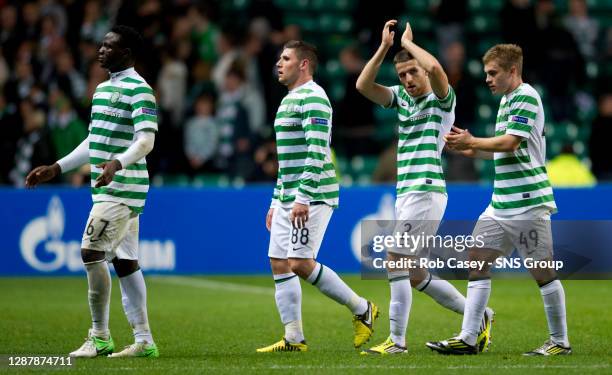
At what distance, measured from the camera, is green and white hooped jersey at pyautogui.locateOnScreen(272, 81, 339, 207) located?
896 cm

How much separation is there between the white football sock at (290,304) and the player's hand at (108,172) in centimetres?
169

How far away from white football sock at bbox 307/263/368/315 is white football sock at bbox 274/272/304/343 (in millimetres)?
197

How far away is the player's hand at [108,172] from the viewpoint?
8.25 m

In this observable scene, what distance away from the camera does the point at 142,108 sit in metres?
8.66

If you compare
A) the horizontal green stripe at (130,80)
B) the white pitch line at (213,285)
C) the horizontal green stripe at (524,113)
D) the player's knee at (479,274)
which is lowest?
the white pitch line at (213,285)

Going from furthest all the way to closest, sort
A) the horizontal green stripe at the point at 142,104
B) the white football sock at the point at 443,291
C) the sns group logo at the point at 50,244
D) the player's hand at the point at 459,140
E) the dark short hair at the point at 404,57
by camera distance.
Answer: the sns group logo at the point at 50,244, the white football sock at the point at 443,291, the dark short hair at the point at 404,57, the horizontal green stripe at the point at 142,104, the player's hand at the point at 459,140

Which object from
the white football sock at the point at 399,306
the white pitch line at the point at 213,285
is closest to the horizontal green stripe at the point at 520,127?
the white football sock at the point at 399,306

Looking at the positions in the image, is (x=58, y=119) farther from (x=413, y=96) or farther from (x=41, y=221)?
(x=413, y=96)

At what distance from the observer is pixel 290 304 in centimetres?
938

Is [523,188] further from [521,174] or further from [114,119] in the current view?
[114,119]

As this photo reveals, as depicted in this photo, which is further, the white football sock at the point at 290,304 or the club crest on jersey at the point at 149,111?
the white football sock at the point at 290,304

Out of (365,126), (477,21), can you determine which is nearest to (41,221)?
(365,126)

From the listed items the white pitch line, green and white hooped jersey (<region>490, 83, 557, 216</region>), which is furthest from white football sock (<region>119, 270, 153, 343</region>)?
the white pitch line

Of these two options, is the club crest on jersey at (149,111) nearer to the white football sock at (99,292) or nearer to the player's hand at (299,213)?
the white football sock at (99,292)
